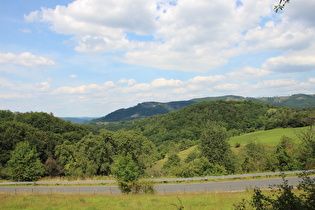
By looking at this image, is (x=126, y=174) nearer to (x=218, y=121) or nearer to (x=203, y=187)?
(x=203, y=187)

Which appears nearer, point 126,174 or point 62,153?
point 126,174

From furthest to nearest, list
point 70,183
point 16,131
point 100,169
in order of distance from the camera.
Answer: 1. point 16,131
2. point 100,169
3. point 70,183

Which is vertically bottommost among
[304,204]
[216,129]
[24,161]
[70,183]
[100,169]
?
[100,169]

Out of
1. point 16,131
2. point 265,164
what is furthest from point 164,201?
point 16,131

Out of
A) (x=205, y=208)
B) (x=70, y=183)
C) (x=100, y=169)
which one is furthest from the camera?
(x=100, y=169)

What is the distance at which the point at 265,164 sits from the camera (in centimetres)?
2920

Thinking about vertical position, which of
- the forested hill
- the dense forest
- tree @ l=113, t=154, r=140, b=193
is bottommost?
the forested hill

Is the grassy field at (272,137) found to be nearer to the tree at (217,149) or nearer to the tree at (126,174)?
the tree at (217,149)

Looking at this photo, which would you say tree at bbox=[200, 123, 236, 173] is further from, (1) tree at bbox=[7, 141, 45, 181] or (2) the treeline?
(1) tree at bbox=[7, 141, 45, 181]

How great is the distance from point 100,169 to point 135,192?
3231 cm

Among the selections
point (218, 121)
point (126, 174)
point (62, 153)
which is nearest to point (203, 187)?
point (126, 174)

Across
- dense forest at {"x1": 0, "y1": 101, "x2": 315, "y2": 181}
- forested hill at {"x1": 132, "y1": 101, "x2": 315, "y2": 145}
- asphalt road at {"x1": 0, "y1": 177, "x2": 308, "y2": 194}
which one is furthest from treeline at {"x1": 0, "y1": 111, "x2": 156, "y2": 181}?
forested hill at {"x1": 132, "y1": 101, "x2": 315, "y2": 145}

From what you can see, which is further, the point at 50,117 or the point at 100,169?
the point at 50,117

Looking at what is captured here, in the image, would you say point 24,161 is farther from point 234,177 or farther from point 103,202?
point 234,177
